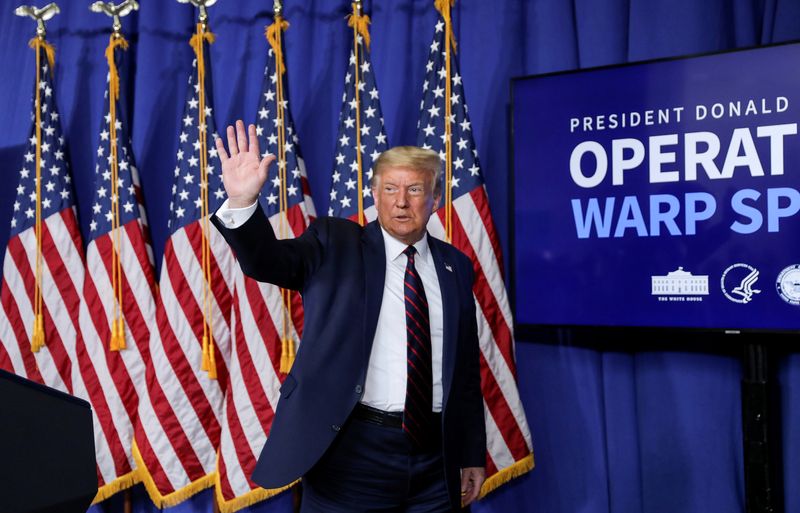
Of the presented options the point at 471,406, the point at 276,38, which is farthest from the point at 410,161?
the point at 276,38

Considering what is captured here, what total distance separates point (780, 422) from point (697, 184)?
894 millimetres

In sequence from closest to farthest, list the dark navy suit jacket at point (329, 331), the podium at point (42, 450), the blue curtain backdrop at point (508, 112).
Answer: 1. the podium at point (42, 450)
2. the dark navy suit jacket at point (329, 331)
3. the blue curtain backdrop at point (508, 112)

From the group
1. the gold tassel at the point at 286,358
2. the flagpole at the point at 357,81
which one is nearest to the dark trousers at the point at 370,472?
the gold tassel at the point at 286,358

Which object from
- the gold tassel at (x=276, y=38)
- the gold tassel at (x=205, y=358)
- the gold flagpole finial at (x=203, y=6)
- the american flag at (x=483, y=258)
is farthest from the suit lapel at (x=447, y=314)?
the gold flagpole finial at (x=203, y=6)

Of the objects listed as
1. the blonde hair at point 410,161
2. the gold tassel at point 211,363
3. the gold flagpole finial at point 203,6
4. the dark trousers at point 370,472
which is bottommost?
the dark trousers at point 370,472

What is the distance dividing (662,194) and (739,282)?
386 mm

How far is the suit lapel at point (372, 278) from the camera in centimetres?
178

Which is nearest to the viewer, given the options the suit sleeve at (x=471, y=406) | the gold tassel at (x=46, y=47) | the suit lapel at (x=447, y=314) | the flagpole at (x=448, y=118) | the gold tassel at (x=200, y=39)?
the suit lapel at (x=447, y=314)

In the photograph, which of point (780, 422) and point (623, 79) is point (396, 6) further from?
point (780, 422)

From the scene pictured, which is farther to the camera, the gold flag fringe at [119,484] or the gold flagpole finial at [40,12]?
the gold flagpole finial at [40,12]

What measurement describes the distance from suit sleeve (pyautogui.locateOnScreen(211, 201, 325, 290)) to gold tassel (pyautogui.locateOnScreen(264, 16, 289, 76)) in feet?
4.57

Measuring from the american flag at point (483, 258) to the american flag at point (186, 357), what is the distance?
95cm

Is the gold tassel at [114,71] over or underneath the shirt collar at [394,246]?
over

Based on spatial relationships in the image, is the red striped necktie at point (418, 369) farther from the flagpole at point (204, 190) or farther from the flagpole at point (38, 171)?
the flagpole at point (38, 171)
